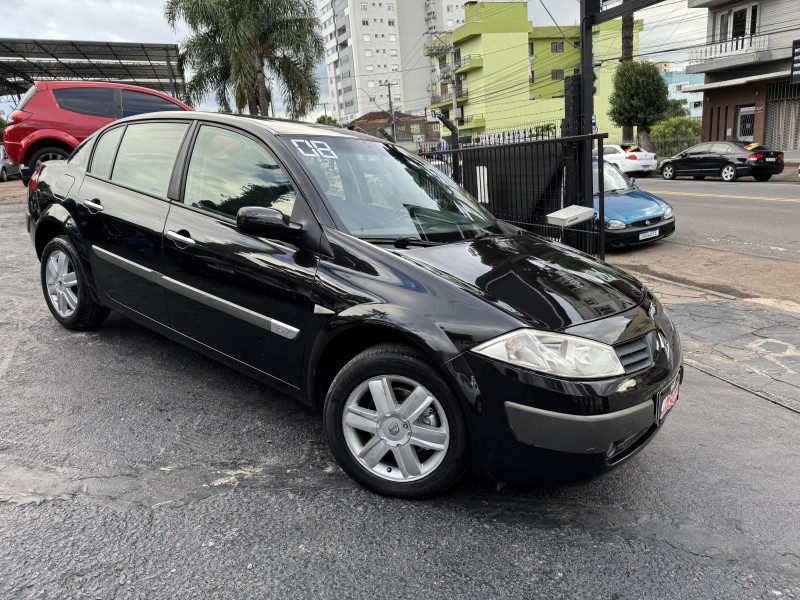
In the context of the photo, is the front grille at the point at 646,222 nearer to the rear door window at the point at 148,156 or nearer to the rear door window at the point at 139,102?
the rear door window at the point at 148,156

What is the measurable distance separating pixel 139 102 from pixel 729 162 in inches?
771

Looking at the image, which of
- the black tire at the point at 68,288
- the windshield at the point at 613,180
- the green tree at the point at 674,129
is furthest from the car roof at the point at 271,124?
the green tree at the point at 674,129

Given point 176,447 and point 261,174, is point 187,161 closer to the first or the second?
point 261,174

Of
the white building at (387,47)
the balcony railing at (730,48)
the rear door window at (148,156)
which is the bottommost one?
the rear door window at (148,156)

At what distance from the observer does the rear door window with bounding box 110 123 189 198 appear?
369 centimetres

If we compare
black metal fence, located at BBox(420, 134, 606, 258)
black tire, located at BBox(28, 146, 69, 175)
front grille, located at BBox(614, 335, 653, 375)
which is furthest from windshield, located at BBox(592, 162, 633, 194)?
black tire, located at BBox(28, 146, 69, 175)

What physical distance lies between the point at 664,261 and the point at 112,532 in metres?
8.03

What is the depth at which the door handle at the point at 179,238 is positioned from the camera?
3.31m

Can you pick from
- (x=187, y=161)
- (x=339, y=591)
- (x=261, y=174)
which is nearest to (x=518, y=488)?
(x=339, y=591)

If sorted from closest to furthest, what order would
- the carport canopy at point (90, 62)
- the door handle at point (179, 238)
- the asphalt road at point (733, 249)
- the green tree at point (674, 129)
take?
the door handle at point (179, 238), the asphalt road at point (733, 249), the carport canopy at point (90, 62), the green tree at point (674, 129)

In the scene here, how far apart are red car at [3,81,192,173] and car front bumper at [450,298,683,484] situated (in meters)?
9.96

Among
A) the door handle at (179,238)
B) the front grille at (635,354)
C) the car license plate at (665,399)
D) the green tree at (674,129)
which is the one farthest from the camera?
the green tree at (674,129)

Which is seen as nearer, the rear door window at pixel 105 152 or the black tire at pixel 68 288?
the rear door window at pixel 105 152

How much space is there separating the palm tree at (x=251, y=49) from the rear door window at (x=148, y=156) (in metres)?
19.1
